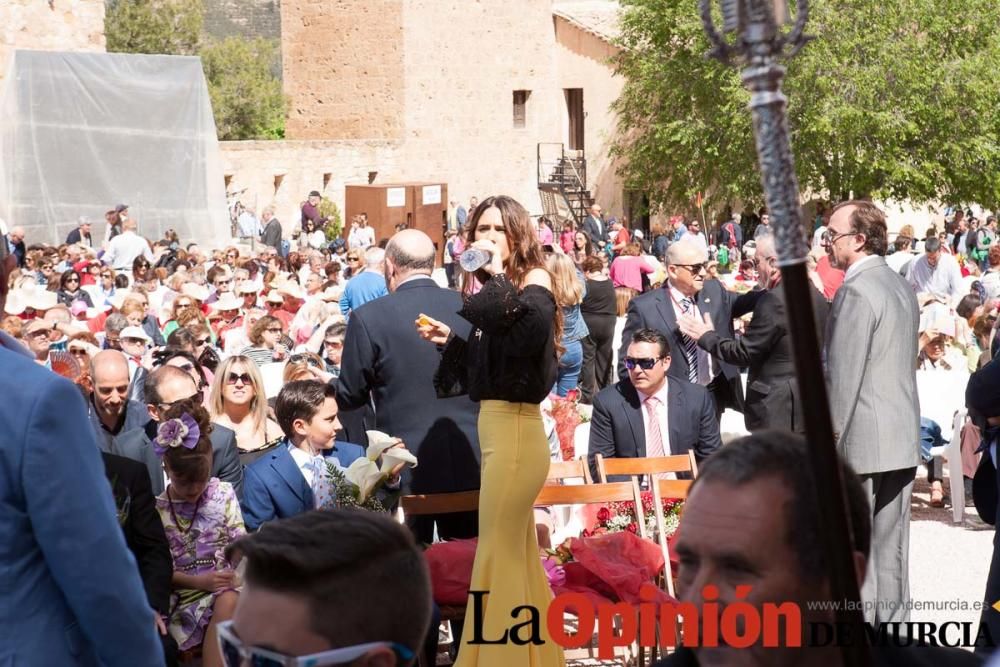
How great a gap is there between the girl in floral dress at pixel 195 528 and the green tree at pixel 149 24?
5004cm

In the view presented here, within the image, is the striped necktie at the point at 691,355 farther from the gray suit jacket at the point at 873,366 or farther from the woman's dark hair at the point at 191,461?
the woman's dark hair at the point at 191,461

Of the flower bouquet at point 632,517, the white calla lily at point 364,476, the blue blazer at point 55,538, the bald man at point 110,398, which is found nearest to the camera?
the blue blazer at point 55,538

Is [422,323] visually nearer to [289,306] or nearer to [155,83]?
[289,306]

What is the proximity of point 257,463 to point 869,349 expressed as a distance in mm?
2277

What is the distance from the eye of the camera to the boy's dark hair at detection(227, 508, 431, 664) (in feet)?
5.67

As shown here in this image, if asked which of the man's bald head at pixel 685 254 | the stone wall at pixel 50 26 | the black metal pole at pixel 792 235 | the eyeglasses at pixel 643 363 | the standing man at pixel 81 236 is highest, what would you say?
the stone wall at pixel 50 26

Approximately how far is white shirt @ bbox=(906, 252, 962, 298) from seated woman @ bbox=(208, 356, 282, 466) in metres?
9.17

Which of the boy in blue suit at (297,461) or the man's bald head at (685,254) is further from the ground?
the man's bald head at (685,254)

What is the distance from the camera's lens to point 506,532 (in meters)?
4.43

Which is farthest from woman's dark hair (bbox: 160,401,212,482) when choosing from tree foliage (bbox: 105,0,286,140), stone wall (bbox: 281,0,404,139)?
tree foliage (bbox: 105,0,286,140)

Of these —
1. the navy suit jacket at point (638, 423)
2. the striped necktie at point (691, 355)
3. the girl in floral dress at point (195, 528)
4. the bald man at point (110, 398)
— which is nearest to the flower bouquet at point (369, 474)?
the girl in floral dress at point (195, 528)

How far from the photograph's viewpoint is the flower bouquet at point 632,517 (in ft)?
19.0

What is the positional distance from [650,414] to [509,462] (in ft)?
6.64

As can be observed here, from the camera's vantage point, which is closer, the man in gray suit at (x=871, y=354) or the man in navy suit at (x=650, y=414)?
the man in gray suit at (x=871, y=354)
